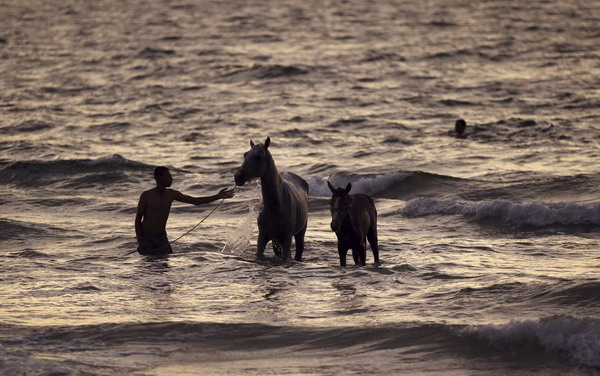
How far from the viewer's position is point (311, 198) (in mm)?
21609

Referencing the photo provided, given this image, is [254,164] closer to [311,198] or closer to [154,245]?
[154,245]

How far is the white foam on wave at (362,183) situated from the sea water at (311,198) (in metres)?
0.05

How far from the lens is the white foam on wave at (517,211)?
59.7 feet

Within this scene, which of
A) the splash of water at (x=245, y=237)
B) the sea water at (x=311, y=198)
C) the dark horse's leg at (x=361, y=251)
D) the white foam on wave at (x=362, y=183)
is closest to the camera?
the sea water at (x=311, y=198)

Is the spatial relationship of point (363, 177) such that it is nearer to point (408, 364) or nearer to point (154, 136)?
point (154, 136)

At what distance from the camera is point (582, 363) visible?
10.2 meters

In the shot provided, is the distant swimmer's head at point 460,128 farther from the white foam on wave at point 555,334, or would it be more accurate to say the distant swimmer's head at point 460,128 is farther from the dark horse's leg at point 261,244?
the white foam on wave at point 555,334

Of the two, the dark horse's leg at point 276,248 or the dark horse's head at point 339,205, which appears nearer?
the dark horse's head at point 339,205

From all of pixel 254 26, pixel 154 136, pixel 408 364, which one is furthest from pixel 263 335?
pixel 254 26

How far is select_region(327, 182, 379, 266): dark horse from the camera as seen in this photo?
43.8ft

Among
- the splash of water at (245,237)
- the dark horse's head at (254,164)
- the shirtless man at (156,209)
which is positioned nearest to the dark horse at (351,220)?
the dark horse's head at (254,164)

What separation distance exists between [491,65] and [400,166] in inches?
773

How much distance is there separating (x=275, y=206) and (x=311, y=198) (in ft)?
24.1

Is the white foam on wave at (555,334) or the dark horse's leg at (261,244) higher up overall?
the dark horse's leg at (261,244)
